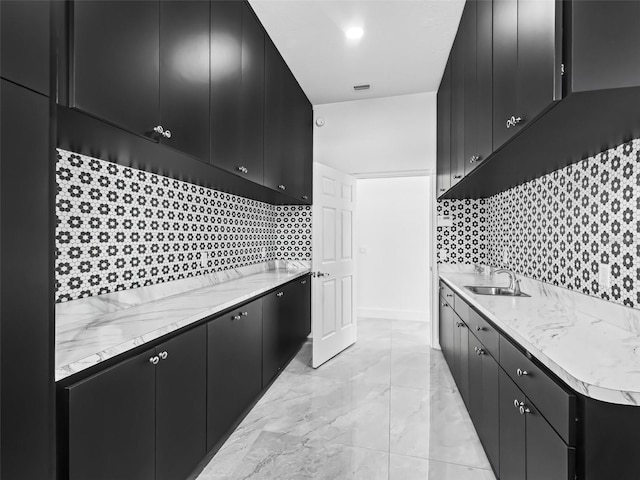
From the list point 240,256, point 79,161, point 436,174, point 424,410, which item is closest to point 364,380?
point 424,410

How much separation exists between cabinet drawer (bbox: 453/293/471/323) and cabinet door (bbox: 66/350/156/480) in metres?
1.86

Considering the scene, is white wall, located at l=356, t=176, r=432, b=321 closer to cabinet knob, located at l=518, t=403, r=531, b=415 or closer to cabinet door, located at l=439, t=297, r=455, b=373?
cabinet door, located at l=439, t=297, r=455, b=373

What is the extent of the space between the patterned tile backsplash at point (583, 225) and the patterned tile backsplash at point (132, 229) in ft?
7.73

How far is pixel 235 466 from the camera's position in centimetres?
178

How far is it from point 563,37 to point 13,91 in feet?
4.98

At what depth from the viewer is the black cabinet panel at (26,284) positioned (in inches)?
29.6

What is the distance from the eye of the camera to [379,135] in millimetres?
3777

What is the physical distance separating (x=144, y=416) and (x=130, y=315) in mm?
485

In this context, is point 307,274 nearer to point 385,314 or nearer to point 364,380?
point 364,380

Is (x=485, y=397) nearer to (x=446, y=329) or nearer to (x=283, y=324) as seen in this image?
(x=446, y=329)

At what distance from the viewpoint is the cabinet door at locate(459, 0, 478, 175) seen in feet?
6.68

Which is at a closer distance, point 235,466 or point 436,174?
point 235,466

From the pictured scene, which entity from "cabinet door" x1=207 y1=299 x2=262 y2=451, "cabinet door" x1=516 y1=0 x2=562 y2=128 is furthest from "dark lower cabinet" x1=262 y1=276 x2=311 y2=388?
"cabinet door" x1=516 y1=0 x2=562 y2=128

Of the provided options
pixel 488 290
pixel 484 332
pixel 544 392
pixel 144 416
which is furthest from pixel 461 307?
pixel 144 416
